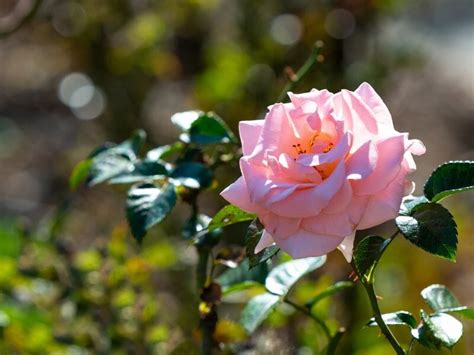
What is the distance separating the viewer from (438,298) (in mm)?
1000

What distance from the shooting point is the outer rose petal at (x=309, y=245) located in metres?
0.75

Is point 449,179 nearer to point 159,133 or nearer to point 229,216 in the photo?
point 229,216

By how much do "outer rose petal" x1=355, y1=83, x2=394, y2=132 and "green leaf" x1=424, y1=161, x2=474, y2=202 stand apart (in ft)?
0.29

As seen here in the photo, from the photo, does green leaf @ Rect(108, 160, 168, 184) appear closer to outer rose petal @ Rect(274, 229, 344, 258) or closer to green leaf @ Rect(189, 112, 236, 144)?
green leaf @ Rect(189, 112, 236, 144)

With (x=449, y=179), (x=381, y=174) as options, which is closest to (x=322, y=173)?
(x=381, y=174)

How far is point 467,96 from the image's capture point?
15.1 ft

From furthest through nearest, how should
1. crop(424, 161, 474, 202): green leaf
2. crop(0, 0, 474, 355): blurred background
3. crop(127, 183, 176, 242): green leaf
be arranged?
crop(0, 0, 474, 355): blurred background, crop(127, 183, 176, 242): green leaf, crop(424, 161, 474, 202): green leaf

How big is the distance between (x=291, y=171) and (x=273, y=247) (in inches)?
3.6

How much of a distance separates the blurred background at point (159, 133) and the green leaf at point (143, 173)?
8.6 inches

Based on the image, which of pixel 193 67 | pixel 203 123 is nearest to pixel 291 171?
pixel 203 123

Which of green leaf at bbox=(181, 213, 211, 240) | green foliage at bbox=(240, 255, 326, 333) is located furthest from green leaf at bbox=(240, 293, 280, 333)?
green leaf at bbox=(181, 213, 211, 240)

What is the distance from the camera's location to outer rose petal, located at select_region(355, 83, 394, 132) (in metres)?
0.79

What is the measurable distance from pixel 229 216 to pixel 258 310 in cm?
21

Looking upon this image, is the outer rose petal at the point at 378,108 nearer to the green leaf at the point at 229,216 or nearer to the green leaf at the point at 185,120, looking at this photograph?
the green leaf at the point at 229,216
